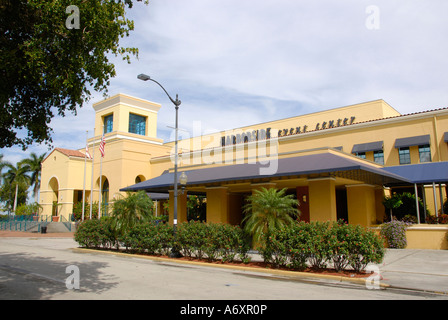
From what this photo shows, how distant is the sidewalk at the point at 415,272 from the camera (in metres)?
9.97

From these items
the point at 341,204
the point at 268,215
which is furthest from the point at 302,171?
the point at 341,204

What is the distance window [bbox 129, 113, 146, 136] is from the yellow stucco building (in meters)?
0.12

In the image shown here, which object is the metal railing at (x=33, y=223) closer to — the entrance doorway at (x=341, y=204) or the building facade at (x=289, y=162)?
the building facade at (x=289, y=162)

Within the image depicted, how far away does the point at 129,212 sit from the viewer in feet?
60.2

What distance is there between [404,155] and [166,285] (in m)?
21.4

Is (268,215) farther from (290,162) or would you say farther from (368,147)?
(368,147)

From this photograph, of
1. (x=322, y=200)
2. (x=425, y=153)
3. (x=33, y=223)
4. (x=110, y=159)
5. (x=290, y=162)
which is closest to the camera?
(x=322, y=200)

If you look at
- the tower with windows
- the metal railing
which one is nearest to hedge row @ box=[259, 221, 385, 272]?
the tower with windows

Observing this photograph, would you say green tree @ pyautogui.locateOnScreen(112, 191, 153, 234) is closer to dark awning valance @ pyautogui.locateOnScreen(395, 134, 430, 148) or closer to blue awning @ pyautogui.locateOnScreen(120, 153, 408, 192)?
blue awning @ pyautogui.locateOnScreen(120, 153, 408, 192)

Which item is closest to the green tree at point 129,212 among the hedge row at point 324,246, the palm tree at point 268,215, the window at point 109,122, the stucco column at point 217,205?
the stucco column at point 217,205

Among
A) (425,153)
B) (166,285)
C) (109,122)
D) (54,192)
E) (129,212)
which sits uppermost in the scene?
(109,122)

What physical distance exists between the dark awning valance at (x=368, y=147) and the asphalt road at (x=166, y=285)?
17.3 metres
